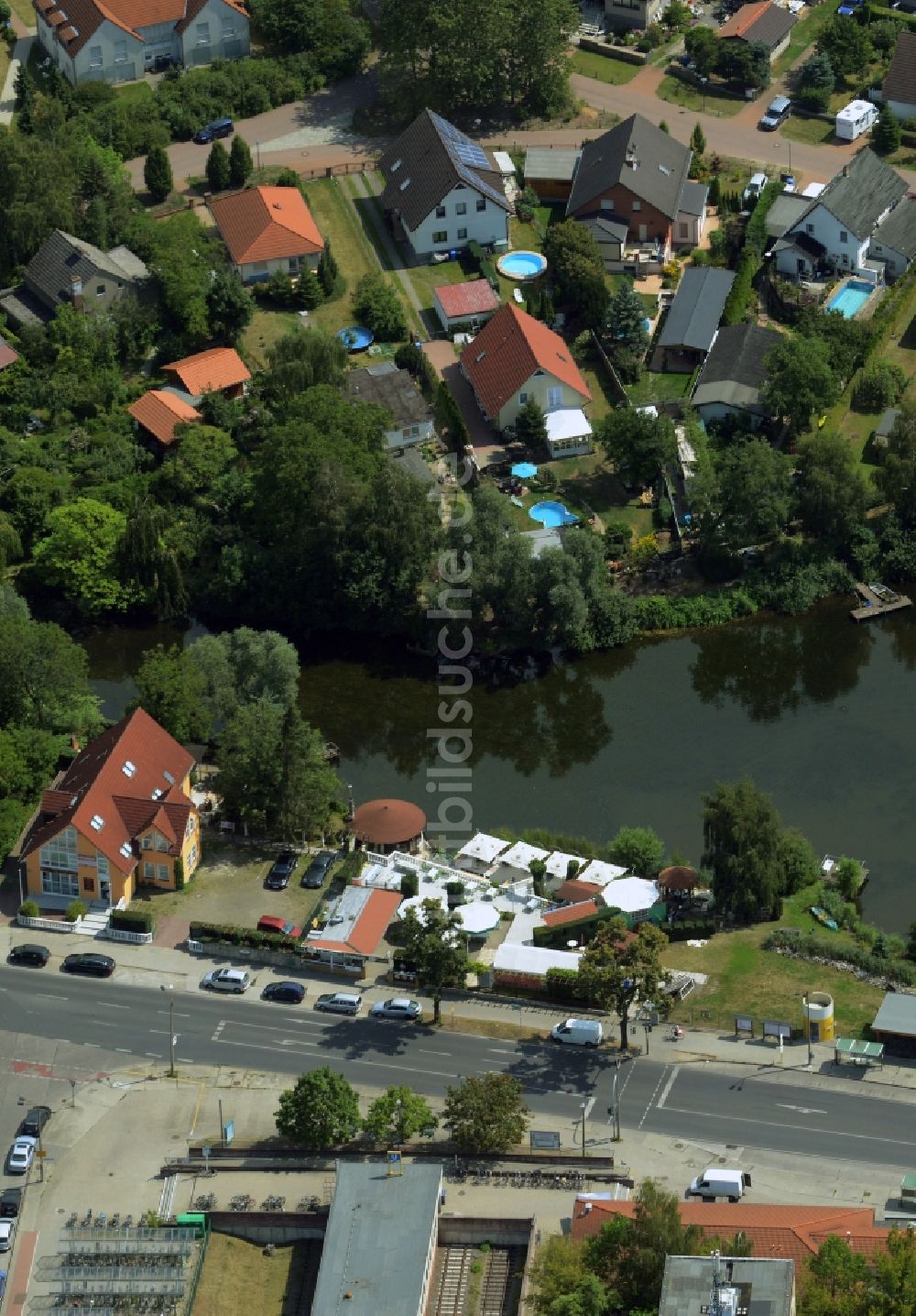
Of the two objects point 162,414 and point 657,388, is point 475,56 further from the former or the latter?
point 162,414

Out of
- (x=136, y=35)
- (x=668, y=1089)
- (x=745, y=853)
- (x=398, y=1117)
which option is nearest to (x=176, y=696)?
(x=745, y=853)

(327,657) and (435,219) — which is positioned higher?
(435,219)

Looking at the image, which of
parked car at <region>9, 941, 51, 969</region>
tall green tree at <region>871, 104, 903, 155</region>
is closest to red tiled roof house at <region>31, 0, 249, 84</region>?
tall green tree at <region>871, 104, 903, 155</region>

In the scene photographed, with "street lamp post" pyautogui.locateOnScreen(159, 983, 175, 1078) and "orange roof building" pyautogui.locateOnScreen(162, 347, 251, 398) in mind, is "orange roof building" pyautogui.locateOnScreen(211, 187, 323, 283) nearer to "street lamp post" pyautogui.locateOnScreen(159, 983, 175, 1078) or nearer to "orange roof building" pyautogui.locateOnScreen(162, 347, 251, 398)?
"orange roof building" pyautogui.locateOnScreen(162, 347, 251, 398)

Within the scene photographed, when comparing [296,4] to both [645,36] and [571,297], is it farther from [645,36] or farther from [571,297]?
Result: [571,297]

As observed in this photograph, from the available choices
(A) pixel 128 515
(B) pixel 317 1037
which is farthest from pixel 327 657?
(B) pixel 317 1037
